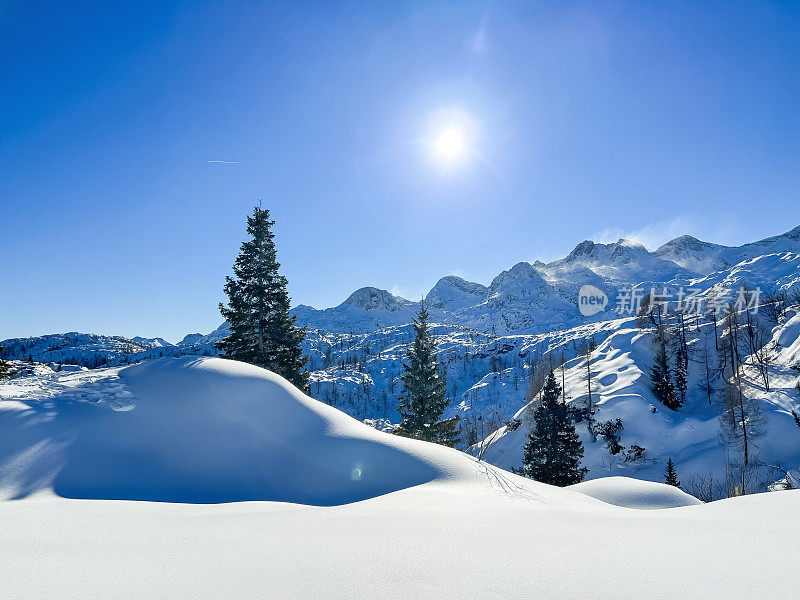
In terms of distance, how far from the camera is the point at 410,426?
73.6ft

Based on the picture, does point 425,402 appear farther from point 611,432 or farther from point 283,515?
point 611,432

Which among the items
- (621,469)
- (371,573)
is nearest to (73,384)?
(371,573)

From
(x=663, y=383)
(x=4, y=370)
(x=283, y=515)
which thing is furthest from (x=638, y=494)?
(x=663, y=383)

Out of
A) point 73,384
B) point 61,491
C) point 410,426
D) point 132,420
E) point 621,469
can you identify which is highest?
point 73,384

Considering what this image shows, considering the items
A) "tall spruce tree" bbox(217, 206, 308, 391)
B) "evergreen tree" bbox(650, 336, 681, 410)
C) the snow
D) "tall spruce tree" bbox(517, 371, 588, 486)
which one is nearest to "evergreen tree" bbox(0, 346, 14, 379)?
"tall spruce tree" bbox(217, 206, 308, 391)

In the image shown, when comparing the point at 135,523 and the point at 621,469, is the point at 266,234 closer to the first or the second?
the point at 135,523

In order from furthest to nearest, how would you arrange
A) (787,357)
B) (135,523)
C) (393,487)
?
(787,357), (393,487), (135,523)

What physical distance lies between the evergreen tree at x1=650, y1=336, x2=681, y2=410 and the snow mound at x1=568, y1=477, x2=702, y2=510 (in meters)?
50.4

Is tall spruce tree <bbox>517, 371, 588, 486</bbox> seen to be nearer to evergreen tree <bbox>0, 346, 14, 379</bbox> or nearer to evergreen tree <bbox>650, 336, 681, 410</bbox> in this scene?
evergreen tree <bbox>0, 346, 14, 379</bbox>

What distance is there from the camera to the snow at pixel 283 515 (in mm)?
2277

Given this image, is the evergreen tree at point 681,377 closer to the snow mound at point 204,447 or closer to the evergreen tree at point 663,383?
the evergreen tree at point 663,383

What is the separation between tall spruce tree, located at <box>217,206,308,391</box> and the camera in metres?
19.5

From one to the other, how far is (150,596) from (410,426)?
70.2 feet

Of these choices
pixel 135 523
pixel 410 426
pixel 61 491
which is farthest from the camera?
pixel 410 426
